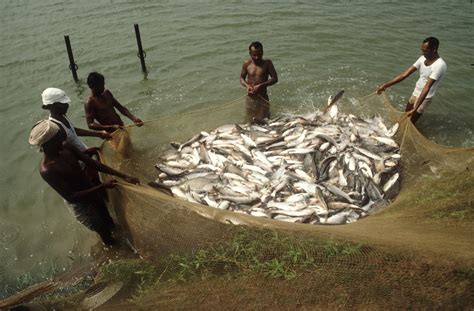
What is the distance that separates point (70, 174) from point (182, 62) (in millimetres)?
9027

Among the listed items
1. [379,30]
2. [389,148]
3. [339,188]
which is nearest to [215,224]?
[339,188]

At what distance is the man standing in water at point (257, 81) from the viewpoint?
7.60m

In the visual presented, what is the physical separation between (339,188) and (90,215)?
4.24m

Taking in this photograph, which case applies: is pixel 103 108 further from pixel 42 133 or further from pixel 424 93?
pixel 424 93

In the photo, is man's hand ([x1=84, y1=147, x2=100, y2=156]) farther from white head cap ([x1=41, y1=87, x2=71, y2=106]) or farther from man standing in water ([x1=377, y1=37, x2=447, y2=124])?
man standing in water ([x1=377, y1=37, x2=447, y2=124])

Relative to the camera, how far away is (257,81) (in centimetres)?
778

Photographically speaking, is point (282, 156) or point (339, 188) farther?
point (282, 156)

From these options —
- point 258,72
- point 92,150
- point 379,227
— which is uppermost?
point 258,72

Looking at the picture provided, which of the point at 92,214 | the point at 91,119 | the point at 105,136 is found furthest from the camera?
the point at 91,119

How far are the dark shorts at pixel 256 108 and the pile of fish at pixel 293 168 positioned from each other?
0.33 metres

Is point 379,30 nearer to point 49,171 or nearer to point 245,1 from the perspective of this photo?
point 245,1

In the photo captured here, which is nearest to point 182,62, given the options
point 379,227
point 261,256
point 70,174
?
point 70,174

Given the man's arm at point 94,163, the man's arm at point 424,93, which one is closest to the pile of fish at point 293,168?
the man's arm at point 424,93

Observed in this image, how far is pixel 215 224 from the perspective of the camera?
12.8 ft
